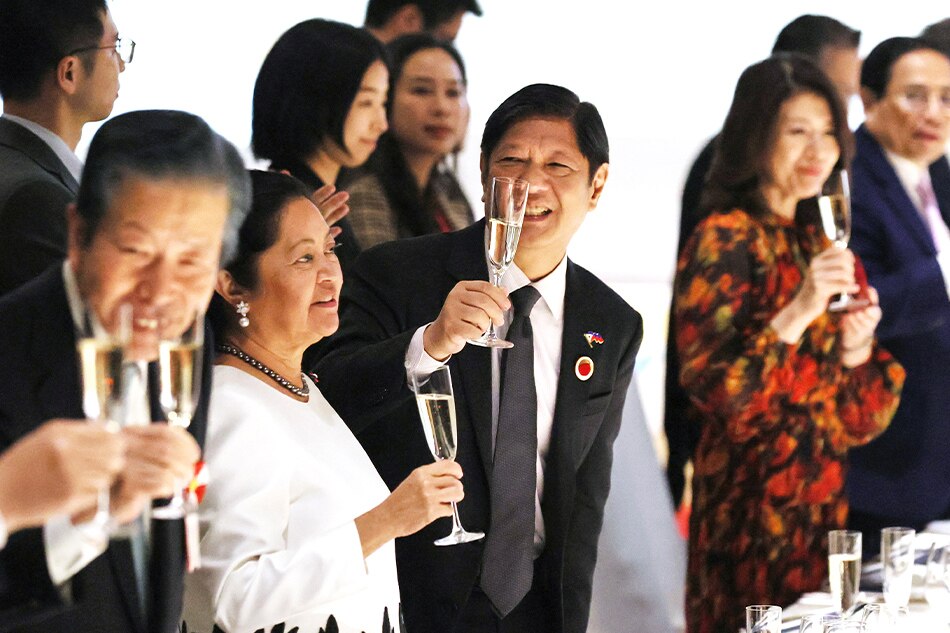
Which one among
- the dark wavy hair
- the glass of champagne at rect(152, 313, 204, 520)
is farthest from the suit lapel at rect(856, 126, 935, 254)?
the glass of champagne at rect(152, 313, 204, 520)

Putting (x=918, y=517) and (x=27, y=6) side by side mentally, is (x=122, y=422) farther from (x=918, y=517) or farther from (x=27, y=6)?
(x=918, y=517)

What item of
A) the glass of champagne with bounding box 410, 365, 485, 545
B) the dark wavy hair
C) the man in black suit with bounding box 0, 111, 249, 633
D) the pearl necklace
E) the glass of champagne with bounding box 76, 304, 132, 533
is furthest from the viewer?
the dark wavy hair

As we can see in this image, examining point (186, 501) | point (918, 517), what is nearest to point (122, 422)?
point (186, 501)

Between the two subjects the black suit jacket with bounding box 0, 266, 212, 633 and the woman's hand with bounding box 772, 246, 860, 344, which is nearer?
the black suit jacket with bounding box 0, 266, 212, 633

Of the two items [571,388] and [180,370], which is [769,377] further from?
[180,370]

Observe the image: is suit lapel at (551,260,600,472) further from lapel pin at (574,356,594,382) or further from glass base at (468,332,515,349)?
glass base at (468,332,515,349)

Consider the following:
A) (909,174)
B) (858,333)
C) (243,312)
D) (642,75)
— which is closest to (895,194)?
(909,174)

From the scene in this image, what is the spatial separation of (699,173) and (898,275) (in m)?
0.61

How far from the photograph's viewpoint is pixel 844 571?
243 cm

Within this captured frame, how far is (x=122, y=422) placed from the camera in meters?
1.46

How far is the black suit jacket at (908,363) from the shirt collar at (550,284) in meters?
1.29

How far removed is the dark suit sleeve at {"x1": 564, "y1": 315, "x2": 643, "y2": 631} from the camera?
110 inches

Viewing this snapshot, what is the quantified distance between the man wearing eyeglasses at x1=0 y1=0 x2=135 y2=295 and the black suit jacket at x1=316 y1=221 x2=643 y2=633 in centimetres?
59

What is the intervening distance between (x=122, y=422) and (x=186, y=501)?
0.31m
